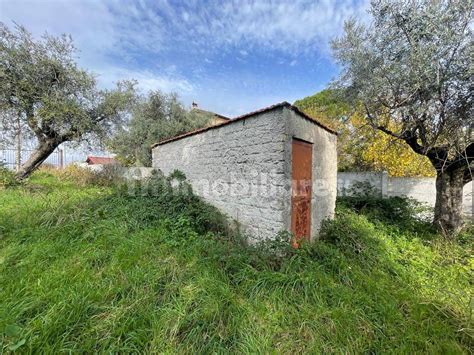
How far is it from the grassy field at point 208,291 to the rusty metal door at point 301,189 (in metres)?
0.48

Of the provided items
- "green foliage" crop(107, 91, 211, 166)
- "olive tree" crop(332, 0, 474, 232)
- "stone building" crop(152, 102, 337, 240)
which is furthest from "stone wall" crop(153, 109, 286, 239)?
"green foliage" crop(107, 91, 211, 166)

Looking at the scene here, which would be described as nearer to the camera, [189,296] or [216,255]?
[189,296]

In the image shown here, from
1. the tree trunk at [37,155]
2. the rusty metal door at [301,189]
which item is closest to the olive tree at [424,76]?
the rusty metal door at [301,189]

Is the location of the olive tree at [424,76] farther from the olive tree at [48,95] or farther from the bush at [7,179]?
the bush at [7,179]

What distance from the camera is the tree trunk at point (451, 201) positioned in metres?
4.65

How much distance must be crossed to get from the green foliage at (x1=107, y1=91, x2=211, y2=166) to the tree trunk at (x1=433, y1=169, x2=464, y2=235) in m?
10.3

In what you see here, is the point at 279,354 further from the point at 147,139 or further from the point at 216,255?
the point at 147,139

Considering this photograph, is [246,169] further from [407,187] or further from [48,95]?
[48,95]

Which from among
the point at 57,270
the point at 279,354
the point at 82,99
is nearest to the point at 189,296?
the point at 279,354

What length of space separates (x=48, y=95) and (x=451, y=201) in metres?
13.1

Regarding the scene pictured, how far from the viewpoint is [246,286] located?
8.36 ft

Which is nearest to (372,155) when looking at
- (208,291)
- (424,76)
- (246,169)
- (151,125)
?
(424,76)

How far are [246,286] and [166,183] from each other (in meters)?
4.65

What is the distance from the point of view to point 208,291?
2.37 m
